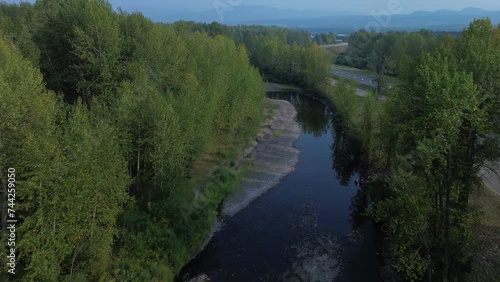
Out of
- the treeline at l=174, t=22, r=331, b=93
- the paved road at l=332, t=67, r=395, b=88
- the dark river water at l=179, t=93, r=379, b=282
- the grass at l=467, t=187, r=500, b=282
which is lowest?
the dark river water at l=179, t=93, r=379, b=282

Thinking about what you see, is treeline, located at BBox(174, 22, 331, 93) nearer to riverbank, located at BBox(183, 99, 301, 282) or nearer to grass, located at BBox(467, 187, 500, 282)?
riverbank, located at BBox(183, 99, 301, 282)

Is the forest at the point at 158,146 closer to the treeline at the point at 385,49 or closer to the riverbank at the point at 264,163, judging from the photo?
the riverbank at the point at 264,163

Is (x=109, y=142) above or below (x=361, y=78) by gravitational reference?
above

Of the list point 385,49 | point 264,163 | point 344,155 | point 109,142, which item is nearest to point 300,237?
point 109,142

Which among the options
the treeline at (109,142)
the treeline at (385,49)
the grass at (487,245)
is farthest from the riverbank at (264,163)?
the treeline at (385,49)

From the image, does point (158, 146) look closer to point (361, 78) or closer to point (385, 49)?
point (361, 78)

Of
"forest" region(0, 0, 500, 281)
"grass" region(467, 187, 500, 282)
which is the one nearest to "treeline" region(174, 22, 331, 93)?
"forest" region(0, 0, 500, 281)

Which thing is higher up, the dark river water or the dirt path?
the dirt path
